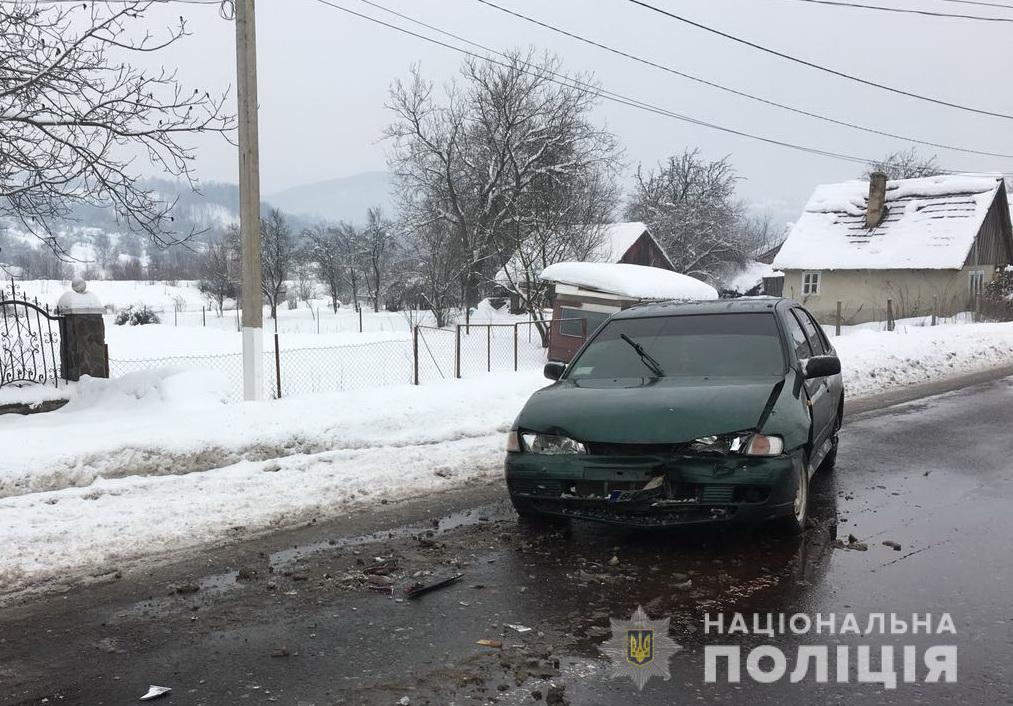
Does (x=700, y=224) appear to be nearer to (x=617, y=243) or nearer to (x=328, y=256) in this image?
(x=617, y=243)

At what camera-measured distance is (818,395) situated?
6.08 m

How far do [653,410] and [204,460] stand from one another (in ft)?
17.0

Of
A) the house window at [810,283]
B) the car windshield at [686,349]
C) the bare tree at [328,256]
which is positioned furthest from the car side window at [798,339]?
the bare tree at [328,256]

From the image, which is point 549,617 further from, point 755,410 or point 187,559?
point 187,559

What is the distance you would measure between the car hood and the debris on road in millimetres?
1132

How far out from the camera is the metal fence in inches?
603

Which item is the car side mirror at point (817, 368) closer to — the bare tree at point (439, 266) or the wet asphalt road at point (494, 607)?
the wet asphalt road at point (494, 607)

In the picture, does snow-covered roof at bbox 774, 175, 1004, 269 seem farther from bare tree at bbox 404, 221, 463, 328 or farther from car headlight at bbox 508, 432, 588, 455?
car headlight at bbox 508, 432, 588, 455

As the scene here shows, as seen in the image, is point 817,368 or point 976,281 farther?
point 976,281

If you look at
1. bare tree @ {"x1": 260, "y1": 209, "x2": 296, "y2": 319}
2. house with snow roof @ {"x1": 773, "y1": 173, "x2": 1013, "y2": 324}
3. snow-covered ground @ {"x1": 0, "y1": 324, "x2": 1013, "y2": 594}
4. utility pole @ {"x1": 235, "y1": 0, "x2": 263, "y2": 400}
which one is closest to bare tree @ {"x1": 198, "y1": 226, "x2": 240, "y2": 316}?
bare tree @ {"x1": 260, "y1": 209, "x2": 296, "y2": 319}

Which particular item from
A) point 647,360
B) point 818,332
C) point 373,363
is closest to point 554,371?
point 647,360

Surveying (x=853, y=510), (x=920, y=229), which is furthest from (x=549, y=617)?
(x=920, y=229)

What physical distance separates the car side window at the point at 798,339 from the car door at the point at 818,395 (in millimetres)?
98

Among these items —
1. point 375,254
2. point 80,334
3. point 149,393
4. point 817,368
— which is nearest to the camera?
point 817,368
